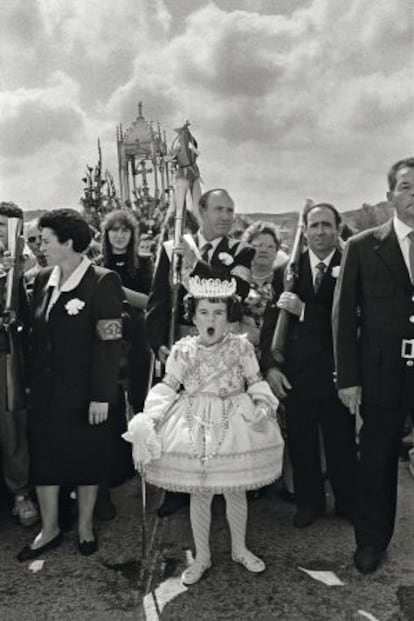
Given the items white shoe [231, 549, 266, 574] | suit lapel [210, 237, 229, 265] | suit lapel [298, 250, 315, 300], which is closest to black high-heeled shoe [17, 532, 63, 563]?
white shoe [231, 549, 266, 574]

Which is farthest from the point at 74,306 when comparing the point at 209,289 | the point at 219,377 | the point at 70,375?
the point at 219,377

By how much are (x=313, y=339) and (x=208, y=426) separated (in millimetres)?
1070

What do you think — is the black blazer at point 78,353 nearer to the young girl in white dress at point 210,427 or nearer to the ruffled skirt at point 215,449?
the young girl in white dress at point 210,427

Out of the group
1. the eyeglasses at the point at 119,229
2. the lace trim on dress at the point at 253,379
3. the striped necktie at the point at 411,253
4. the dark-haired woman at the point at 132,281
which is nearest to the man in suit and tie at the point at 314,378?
the lace trim on dress at the point at 253,379

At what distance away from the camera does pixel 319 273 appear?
399 centimetres

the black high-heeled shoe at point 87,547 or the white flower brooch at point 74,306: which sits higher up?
the white flower brooch at point 74,306

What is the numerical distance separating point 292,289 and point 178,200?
1.09m

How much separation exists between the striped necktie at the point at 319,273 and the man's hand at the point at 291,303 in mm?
135

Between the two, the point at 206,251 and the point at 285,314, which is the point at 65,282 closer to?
the point at 206,251

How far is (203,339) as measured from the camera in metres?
3.51

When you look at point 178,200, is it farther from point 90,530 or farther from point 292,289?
point 90,530

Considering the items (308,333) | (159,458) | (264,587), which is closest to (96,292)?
(159,458)

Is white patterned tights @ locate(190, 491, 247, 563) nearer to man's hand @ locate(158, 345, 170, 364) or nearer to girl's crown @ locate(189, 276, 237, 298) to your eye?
girl's crown @ locate(189, 276, 237, 298)

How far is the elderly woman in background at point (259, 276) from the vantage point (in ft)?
14.6
